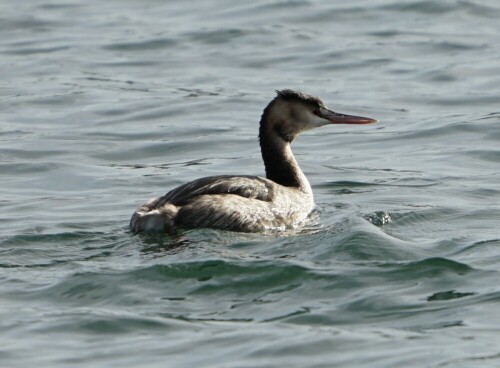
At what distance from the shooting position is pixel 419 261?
11.5 m

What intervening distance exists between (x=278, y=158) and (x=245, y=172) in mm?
2328

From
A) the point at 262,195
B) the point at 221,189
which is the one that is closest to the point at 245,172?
the point at 262,195

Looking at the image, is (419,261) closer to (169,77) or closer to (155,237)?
(155,237)

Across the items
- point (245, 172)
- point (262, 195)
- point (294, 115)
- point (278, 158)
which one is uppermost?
point (294, 115)

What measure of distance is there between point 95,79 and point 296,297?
38.2ft

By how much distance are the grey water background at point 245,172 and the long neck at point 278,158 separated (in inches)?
19.4

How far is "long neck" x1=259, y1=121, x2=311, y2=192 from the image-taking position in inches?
552

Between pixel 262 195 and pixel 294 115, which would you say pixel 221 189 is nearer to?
pixel 262 195

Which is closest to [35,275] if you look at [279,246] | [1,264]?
[1,264]

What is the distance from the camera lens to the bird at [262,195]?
12.5m

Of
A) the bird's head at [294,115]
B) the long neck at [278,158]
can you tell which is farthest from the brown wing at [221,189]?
the bird's head at [294,115]

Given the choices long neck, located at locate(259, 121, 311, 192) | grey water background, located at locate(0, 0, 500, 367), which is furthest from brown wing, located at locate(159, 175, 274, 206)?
long neck, located at locate(259, 121, 311, 192)

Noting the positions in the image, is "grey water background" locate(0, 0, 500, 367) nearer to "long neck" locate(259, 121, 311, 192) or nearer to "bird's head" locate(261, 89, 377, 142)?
"long neck" locate(259, 121, 311, 192)

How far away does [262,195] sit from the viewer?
13.2 metres
